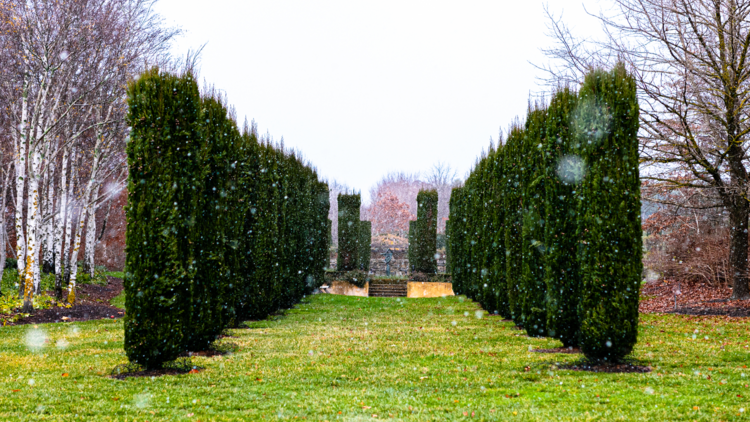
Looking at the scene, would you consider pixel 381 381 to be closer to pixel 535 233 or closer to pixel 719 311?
pixel 535 233

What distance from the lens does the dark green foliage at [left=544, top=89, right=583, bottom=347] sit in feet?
24.0

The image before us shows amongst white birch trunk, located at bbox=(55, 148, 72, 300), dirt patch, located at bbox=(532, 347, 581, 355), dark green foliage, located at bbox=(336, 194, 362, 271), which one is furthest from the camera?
dark green foliage, located at bbox=(336, 194, 362, 271)

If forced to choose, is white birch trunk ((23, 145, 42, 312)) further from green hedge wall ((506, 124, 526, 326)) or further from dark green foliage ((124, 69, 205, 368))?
green hedge wall ((506, 124, 526, 326))

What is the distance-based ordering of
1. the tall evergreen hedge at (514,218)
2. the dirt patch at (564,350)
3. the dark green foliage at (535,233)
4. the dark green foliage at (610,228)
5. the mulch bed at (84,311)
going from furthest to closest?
the mulch bed at (84,311) → the tall evergreen hedge at (514,218) → the dark green foliage at (535,233) → the dirt patch at (564,350) → the dark green foliage at (610,228)

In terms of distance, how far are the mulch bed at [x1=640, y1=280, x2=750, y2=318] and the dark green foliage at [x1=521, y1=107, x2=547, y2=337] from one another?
6577mm

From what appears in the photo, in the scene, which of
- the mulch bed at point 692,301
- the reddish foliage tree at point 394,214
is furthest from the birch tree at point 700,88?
the reddish foliage tree at point 394,214

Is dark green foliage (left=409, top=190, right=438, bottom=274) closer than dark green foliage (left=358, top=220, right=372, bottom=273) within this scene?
Yes

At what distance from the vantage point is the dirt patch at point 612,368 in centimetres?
639

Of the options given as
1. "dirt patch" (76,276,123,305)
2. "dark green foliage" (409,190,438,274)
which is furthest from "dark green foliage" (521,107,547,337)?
"dark green foliage" (409,190,438,274)

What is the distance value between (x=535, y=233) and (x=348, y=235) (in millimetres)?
16466

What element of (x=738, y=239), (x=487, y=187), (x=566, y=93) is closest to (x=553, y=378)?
(x=566, y=93)

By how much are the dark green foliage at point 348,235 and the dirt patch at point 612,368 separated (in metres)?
18.0

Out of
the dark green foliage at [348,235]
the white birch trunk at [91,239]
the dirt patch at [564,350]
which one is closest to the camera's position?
the dirt patch at [564,350]

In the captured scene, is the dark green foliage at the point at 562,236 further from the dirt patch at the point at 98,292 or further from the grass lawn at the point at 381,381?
the dirt patch at the point at 98,292
